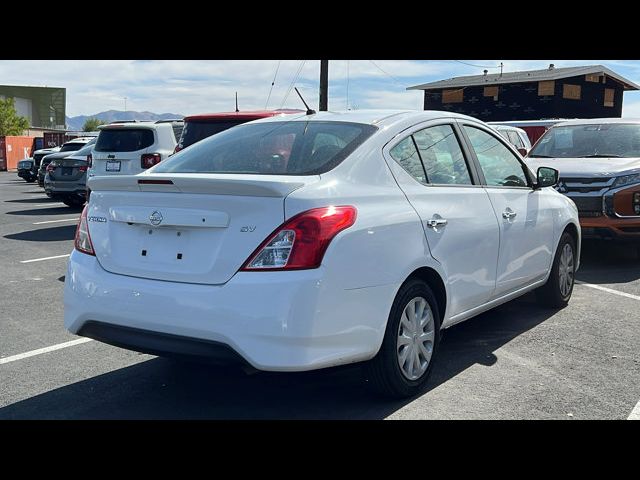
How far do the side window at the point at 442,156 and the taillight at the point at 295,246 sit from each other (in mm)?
1254

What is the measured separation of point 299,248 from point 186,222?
624 mm

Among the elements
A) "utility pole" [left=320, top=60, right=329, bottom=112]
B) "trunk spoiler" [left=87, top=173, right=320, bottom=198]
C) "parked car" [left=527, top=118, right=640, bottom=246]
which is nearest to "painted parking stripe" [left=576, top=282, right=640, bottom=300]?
"parked car" [left=527, top=118, right=640, bottom=246]

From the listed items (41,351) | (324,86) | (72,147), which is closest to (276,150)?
(41,351)

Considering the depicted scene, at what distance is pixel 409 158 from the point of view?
4.34m

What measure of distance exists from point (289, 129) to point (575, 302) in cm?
351

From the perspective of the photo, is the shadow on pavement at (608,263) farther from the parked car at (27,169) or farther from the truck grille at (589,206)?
the parked car at (27,169)

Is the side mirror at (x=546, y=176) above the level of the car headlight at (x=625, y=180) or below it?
above

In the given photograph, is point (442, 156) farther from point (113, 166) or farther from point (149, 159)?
point (113, 166)

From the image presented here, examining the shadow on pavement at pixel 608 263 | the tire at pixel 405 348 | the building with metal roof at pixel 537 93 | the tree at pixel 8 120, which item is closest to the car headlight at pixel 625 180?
the shadow on pavement at pixel 608 263

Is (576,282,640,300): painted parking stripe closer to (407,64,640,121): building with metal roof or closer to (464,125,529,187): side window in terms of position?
(464,125,529,187): side window

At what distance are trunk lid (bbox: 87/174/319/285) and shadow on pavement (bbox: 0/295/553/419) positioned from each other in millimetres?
827

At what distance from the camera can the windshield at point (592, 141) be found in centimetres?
909

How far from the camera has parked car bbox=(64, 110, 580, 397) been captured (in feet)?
11.1
